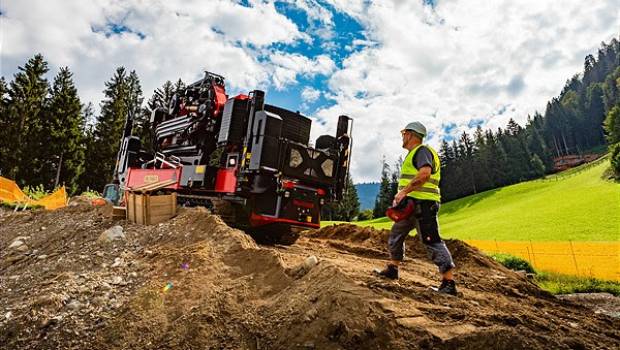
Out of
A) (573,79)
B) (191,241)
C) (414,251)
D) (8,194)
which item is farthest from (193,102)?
(573,79)

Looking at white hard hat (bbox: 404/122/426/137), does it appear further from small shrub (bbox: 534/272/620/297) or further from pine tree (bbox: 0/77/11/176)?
pine tree (bbox: 0/77/11/176)

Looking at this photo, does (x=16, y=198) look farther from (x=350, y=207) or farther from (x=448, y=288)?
(x=350, y=207)

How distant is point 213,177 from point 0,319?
488cm

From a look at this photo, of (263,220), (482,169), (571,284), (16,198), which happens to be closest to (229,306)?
(263,220)

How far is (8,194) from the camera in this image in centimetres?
1784

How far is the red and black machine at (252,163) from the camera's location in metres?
7.79

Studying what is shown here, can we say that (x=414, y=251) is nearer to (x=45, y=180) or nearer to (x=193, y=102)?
(x=193, y=102)

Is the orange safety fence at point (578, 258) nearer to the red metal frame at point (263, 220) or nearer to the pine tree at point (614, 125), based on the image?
the red metal frame at point (263, 220)

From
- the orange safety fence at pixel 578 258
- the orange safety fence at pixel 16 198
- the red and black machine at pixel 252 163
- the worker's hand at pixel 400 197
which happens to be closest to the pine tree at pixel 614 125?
the orange safety fence at pixel 578 258

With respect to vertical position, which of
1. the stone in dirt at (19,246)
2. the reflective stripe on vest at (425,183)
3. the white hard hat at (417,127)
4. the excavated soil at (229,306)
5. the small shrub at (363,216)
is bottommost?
the excavated soil at (229,306)

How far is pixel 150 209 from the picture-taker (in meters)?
6.66

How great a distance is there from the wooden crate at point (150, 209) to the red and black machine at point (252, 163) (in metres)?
1.26

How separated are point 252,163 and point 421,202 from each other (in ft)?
12.9

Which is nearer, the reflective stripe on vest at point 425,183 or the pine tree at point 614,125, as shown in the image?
the reflective stripe on vest at point 425,183
